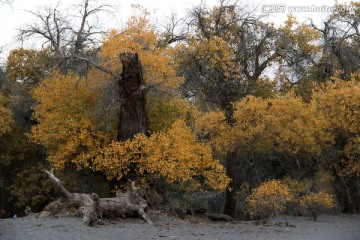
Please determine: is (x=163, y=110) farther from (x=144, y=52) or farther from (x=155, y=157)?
(x=155, y=157)

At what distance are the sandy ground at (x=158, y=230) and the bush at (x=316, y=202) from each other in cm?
86

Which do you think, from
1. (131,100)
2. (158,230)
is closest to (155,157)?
(131,100)

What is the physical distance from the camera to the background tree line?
19.7 metres

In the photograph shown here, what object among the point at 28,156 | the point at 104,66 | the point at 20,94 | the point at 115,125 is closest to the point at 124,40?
the point at 104,66

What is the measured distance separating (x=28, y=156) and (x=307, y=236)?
727 inches

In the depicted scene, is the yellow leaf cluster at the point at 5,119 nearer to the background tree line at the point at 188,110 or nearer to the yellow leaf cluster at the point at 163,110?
the background tree line at the point at 188,110

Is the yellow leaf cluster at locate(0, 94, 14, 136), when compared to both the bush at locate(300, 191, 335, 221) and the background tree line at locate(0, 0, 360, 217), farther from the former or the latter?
the bush at locate(300, 191, 335, 221)

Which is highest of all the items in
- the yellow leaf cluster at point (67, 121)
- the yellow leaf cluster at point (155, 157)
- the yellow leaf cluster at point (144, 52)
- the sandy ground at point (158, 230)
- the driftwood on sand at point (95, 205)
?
the yellow leaf cluster at point (144, 52)

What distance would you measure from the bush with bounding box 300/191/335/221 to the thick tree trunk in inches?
264

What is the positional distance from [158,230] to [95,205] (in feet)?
6.82

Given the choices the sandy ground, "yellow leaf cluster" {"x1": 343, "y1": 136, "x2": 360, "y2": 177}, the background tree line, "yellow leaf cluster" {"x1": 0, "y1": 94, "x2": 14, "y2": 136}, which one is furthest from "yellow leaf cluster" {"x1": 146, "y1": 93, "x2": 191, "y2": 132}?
"yellow leaf cluster" {"x1": 0, "y1": 94, "x2": 14, "y2": 136}

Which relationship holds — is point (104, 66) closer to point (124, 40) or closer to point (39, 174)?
point (124, 40)

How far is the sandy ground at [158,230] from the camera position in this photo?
37.8 feet

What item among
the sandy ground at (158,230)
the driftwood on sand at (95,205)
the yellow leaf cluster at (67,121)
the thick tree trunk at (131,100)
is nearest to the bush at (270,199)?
the sandy ground at (158,230)
